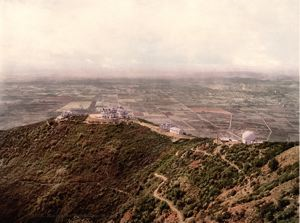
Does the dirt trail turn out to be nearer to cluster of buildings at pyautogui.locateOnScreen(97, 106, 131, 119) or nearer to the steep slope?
the steep slope

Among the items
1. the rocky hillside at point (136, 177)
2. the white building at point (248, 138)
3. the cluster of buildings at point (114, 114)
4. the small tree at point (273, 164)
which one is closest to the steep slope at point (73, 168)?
the rocky hillside at point (136, 177)

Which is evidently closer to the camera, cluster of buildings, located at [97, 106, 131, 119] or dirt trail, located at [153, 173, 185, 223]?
dirt trail, located at [153, 173, 185, 223]

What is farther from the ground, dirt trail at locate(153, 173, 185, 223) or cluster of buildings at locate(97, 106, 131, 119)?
cluster of buildings at locate(97, 106, 131, 119)

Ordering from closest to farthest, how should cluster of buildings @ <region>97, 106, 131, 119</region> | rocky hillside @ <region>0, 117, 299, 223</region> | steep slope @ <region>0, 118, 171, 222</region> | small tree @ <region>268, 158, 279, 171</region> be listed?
rocky hillside @ <region>0, 117, 299, 223</region> → small tree @ <region>268, 158, 279, 171</region> → steep slope @ <region>0, 118, 171, 222</region> → cluster of buildings @ <region>97, 106, 131, 119</region>

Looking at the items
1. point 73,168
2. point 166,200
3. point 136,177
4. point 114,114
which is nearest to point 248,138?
point 136,177

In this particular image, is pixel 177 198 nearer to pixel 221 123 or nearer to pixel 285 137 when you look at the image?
pixel 285 137

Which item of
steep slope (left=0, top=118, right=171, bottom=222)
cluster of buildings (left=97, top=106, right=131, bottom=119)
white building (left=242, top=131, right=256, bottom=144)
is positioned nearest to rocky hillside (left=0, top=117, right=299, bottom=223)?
steep slope (left=0, top=118, right=171, bottom=222)

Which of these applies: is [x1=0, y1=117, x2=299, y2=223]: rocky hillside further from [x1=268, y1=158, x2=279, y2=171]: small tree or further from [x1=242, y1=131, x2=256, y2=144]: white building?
[x1=242, y1=131, x2=256, y2=144]: white building

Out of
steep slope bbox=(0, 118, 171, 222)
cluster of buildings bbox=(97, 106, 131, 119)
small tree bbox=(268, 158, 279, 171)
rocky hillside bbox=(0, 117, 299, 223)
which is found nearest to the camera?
rocky hillside bbox=(0, 117, 299, 223)

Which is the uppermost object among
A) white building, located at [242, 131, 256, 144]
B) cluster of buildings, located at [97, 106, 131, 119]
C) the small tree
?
the small tree
